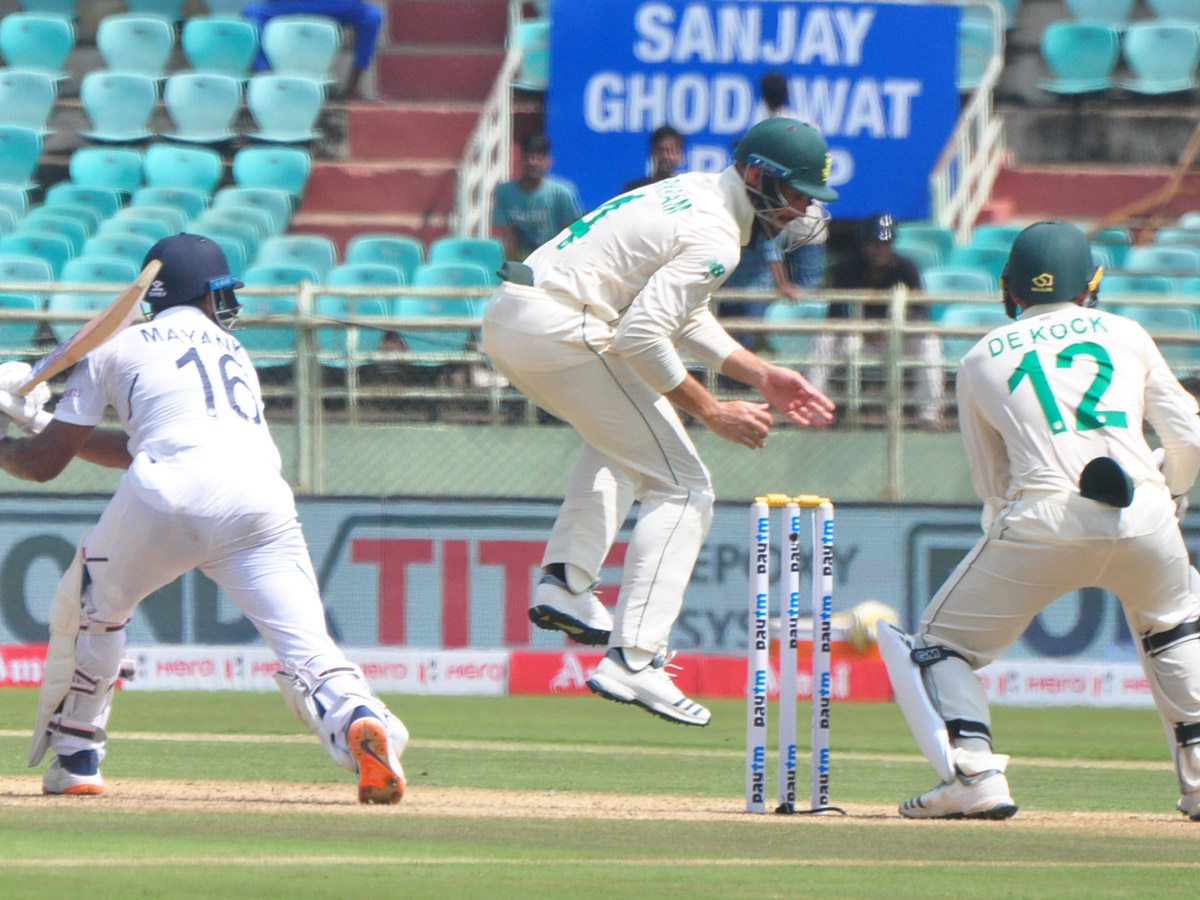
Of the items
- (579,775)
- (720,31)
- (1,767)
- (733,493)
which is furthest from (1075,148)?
(1,767)

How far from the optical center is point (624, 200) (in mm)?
6754

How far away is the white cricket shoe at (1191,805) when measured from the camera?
631 cm

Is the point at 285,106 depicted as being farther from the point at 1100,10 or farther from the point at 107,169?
the point at 1100,10

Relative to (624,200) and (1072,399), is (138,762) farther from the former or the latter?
(1072,399)

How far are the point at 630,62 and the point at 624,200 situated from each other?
10035 millimetres

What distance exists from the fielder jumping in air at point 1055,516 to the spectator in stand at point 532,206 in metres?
7.54

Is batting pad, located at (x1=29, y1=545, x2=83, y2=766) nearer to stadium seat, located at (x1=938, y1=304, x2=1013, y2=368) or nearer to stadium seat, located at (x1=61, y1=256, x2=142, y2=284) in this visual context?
stadium seat, located at (x1=938, y1=304, x2=1013, y2=368)

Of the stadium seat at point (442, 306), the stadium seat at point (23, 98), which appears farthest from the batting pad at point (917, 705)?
the stadium seat at point (23, 98)

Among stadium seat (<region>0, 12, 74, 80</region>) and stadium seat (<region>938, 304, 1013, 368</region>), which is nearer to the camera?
stadium seat (<region>938, 304, 1013, 368</region>)

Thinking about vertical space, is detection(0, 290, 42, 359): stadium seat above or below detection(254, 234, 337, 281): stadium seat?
below

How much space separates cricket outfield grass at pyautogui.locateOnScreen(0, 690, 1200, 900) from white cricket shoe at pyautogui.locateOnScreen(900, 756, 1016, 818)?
11cm

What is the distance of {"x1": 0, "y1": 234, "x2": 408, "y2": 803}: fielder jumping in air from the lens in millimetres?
6043

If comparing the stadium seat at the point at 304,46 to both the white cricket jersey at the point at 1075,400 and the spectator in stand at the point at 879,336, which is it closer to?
the spectator in stand at the point at 879,336

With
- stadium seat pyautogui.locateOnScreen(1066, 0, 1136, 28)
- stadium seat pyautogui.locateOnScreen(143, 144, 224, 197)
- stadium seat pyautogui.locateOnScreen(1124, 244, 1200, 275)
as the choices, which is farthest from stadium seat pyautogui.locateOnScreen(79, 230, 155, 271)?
stadium seat pyautogui.locateOnScreen(1066, 0, 1136, 28)
